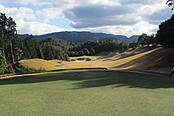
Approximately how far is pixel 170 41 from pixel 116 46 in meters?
140

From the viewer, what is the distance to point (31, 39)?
88750 millimetres

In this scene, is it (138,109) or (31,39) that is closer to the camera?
(138,109)

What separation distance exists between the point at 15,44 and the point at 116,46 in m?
113

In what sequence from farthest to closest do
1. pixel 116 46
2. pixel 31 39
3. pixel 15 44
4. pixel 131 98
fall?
pixel 116 46, pixel 31 39, pixel 15 44, pixel 131 98

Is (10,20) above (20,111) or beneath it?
above

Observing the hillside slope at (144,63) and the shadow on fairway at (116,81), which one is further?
the hillside slope at (144,63)

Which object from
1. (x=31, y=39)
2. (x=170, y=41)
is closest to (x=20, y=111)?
(x=170, y=41)

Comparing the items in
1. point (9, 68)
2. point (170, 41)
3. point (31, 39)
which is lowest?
point (9, 68)

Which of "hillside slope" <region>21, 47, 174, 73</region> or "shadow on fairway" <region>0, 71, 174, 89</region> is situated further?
"hillside slope" <region>21, 47, 174, 73</region>

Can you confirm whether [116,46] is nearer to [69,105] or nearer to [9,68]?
[9,68]

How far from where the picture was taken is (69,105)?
8047mm

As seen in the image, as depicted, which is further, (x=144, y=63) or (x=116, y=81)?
(x=144, y=63)

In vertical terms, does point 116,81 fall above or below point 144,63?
above

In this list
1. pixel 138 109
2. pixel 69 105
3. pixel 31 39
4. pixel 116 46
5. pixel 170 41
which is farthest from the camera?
pixel 116 46
